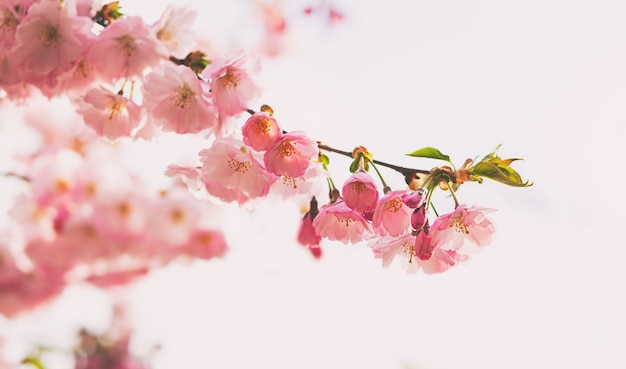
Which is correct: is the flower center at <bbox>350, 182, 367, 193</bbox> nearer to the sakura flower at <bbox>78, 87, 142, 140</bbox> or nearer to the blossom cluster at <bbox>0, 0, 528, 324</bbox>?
the blossom cluster at <bbox>0, 0, 528, 324</bbox>

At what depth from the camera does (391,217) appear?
755 millimetres

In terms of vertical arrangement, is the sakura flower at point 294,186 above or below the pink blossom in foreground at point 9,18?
below

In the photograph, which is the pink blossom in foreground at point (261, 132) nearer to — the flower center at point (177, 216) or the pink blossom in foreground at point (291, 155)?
the pink blossom in foreground at point (291, 155)

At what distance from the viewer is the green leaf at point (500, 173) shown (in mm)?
678

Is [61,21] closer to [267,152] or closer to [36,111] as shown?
[267,152]

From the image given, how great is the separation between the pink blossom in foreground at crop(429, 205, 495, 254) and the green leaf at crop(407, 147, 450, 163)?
0.21ft

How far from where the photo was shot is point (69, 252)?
225 cm

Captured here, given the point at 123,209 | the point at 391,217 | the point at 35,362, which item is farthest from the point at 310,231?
the point at 35,362

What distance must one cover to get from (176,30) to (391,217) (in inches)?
18.2

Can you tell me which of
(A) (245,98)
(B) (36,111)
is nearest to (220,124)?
(A) (245,98)

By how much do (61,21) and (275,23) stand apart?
7.49 ft

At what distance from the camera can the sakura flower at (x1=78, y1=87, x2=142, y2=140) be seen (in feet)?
2.91

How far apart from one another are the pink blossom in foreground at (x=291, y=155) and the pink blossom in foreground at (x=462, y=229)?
18 centimetres

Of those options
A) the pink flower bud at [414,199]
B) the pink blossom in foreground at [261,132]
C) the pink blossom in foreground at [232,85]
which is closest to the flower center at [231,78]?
the pink blossom in foreground at [232,85]
